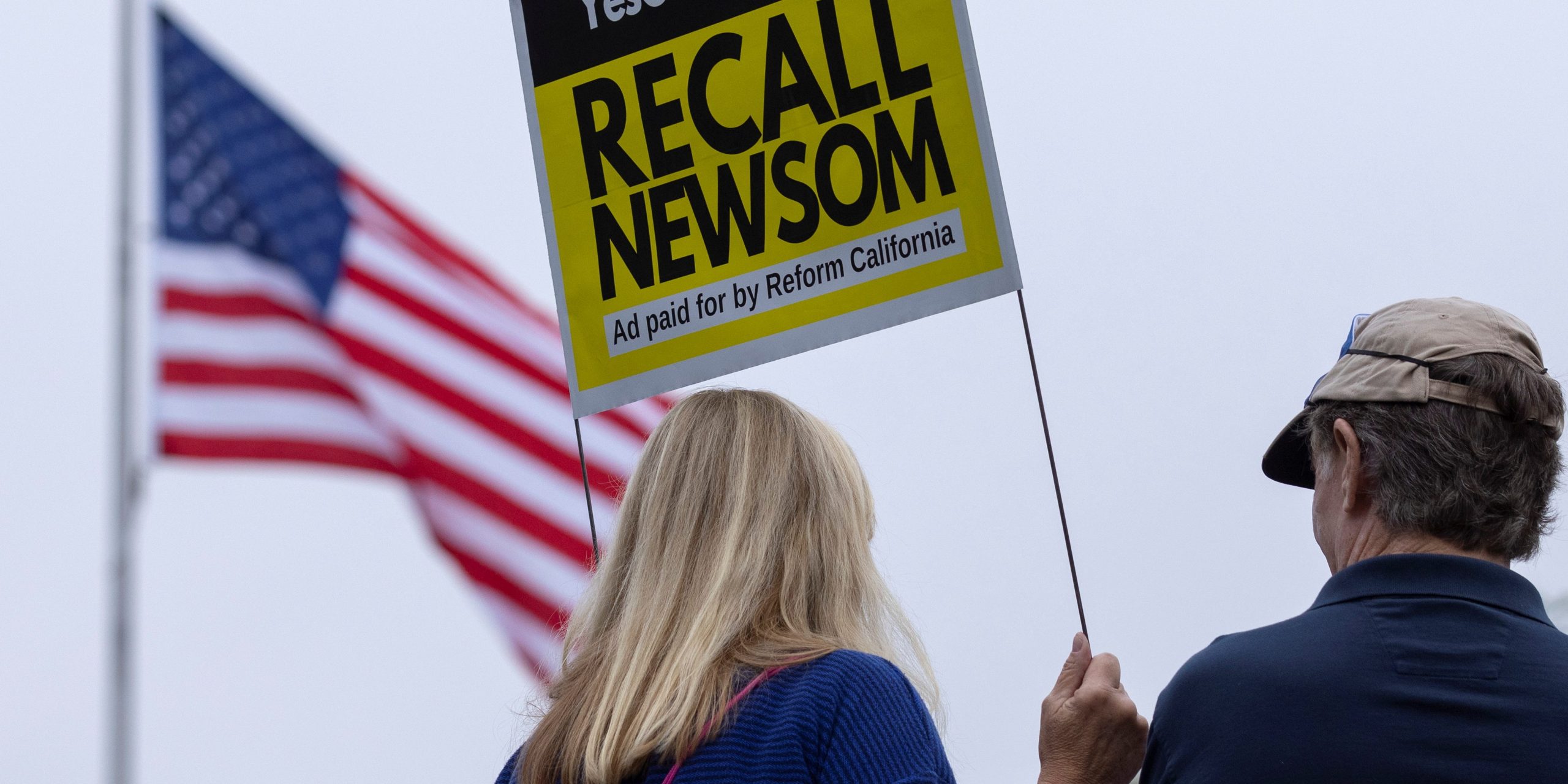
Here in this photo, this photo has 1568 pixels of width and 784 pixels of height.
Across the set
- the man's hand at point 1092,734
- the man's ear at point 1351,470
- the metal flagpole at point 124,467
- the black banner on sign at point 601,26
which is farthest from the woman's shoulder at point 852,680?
the metal flagpole at point 124,467

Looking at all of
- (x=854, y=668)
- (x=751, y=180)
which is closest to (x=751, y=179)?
(x=751, y=180)

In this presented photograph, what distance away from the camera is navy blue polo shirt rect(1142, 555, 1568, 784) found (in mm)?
1424

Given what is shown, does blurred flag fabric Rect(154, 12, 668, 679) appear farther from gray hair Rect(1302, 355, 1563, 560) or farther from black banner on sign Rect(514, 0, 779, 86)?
gray hair Rect(1302, 355, 1563, 560)

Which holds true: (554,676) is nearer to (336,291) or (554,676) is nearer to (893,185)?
(893,185)

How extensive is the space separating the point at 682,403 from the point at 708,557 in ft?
0.88

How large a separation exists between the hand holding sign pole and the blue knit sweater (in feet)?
2.36

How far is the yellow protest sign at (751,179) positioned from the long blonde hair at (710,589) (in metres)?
0.34

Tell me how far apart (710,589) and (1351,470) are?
2.52 feet

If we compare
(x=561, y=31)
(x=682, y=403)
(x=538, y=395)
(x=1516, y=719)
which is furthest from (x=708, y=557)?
(x=538, y=395)

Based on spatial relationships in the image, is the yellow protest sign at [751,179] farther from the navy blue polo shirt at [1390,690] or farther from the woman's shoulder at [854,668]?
the navy blue polo shirt at [1390,690]

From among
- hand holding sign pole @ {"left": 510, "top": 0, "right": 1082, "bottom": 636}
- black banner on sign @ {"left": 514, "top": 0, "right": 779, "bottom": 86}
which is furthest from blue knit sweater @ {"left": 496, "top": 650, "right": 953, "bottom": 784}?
black banner on sign @ {"left": 514, "top": 0, "right": 779, "bottom": 86}

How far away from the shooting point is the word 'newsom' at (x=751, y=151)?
231 centimetres

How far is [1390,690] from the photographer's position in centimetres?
146

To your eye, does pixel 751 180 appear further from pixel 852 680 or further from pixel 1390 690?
pixel 1390 690
